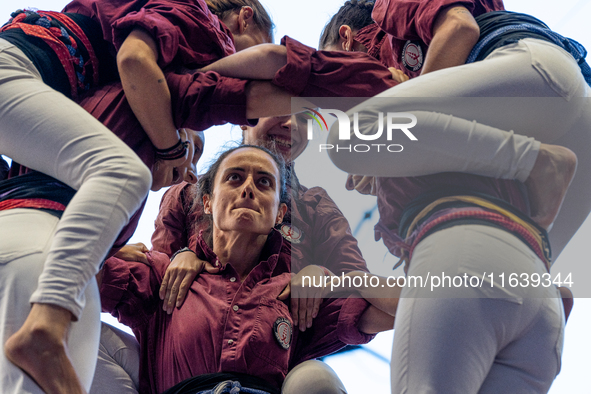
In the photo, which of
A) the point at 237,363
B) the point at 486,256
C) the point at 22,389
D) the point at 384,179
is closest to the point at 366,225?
the point at 384,179

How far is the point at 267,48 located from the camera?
1.02 m

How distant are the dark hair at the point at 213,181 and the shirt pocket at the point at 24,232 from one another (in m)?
0.62

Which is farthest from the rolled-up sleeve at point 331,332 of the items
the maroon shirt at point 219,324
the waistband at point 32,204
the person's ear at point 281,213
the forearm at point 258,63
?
the waistband at point 32,204

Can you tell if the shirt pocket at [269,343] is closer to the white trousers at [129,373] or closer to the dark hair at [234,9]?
the white trousers at [129,373]

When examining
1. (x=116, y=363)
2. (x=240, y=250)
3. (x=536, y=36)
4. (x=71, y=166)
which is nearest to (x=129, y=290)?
(x=116, y=363)

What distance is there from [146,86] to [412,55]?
43cm

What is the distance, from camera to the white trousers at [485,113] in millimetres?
868

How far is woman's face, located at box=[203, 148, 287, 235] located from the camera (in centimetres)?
138

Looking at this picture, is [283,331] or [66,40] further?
[283,331]

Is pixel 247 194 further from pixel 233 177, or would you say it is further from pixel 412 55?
pixel 412 55

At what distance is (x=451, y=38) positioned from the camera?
951 mm

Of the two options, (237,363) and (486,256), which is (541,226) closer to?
(486,256)

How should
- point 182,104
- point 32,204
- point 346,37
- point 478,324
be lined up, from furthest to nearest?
point 346,37
point 182,104
point 32,204
point 478,324

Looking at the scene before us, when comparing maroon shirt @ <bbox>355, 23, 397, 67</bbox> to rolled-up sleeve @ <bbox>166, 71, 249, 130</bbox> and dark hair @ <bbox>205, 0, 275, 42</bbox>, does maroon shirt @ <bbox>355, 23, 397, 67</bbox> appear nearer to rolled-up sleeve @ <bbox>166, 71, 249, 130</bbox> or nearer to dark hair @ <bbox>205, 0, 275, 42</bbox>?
dark hair @ <bbox>205, 0, 275, 42</bbox>
